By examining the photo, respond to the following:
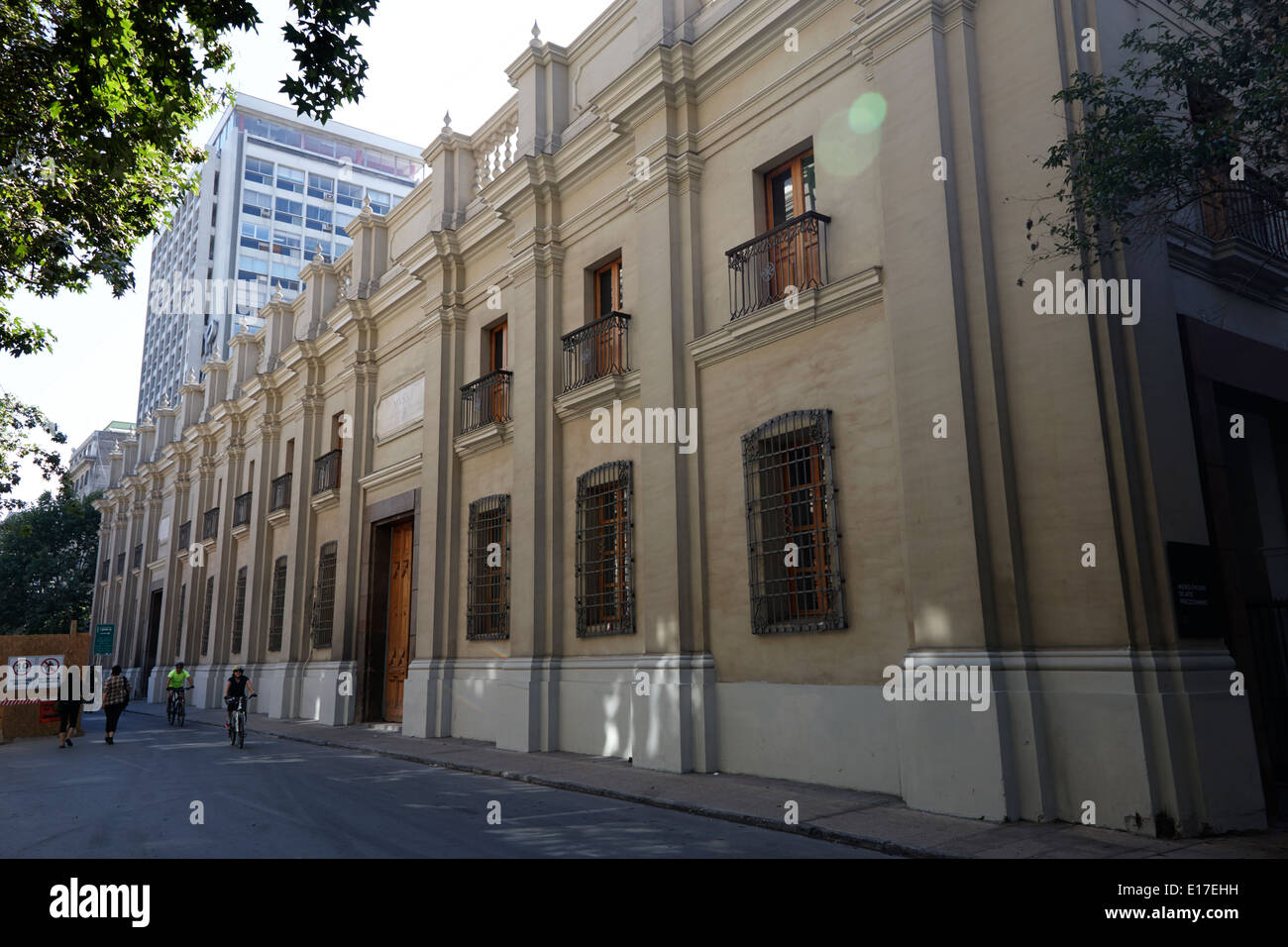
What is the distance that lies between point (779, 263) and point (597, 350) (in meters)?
3.67

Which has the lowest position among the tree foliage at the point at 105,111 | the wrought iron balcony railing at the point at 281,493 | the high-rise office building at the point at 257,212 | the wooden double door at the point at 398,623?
the wooden double door at the point at 398,623

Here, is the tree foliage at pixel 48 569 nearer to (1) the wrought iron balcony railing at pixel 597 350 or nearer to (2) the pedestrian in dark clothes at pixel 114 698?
(2) the pedestrian in dark clothes at pixel 114 698

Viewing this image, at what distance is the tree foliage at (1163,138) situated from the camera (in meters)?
6.45

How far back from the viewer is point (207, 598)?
29.9m

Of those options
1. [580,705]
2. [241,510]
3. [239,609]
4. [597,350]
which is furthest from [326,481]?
[580,705]

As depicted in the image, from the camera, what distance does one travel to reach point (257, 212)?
209ft

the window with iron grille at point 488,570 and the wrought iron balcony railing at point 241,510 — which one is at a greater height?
the wrought iron balcony railing at point 241,510

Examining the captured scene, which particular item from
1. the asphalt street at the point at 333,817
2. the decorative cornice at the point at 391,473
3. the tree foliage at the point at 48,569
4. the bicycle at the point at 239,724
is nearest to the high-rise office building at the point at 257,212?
the tree foliage at the point at 48,569

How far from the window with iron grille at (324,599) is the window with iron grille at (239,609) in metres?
6.26

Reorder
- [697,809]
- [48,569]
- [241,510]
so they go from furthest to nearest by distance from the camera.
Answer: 1. [48,569]
2. [241,510]
3. [697,809]

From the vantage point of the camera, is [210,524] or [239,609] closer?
[239,609]

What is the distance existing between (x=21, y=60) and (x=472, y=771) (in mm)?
9899

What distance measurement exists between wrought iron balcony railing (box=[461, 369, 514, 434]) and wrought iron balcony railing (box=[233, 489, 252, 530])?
516 inches

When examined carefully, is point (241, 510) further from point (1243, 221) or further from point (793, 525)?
point (1243, 221)
